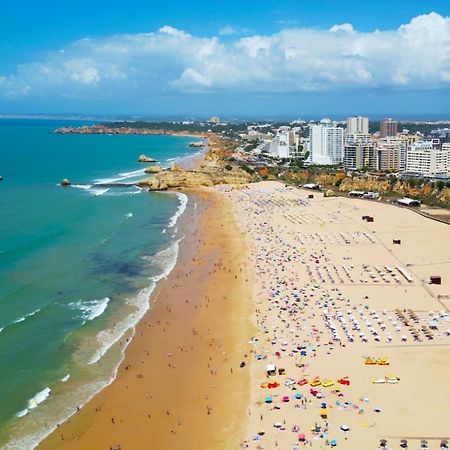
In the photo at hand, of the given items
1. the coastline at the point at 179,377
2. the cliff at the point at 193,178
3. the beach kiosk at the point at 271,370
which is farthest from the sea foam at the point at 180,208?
the beach kiosk at the point at 271,370

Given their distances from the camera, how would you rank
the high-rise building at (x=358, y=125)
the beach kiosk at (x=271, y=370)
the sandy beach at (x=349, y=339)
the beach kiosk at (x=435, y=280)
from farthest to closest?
the high-rise building at (x=358, y=125), the beach kiosk at (x=435, y=280), the beach kiosk at (x=271, y=370), the sandy beach at (x=349, y=339)

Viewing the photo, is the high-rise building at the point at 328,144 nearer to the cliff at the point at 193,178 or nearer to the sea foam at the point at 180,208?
the cliff at the point at 193,178

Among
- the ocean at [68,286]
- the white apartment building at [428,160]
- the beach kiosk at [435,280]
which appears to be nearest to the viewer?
the ocean at [68,286]

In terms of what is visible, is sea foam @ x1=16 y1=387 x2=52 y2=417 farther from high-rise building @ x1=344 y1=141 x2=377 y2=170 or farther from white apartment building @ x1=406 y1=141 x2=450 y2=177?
high-rise building @ x1=344 y1=141 x2=377 y2=170

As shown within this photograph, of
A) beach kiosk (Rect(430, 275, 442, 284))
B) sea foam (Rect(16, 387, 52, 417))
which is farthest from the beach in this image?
sea foam (Rect(16, 387, 52, 417))

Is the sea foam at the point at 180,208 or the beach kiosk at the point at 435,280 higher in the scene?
the beach kiosk at the point at 435,280

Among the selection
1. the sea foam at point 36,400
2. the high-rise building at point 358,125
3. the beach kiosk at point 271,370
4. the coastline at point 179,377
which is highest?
the high-rise building at point 358,125
